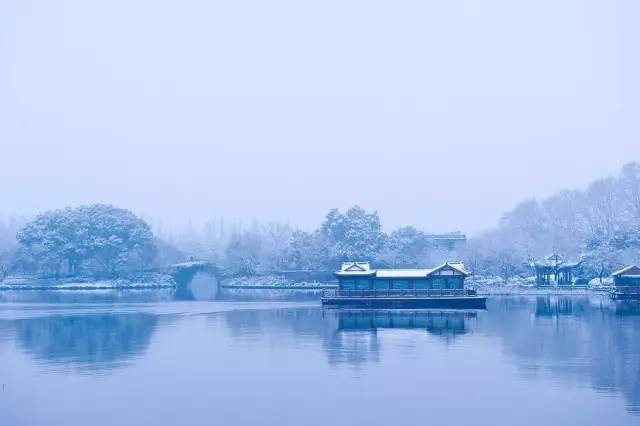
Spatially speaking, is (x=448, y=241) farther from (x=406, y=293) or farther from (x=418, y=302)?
(x=418, y=302)

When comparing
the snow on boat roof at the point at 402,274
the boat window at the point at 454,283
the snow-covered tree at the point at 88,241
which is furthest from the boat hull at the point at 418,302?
the snow-covered tree at the point at 88,241

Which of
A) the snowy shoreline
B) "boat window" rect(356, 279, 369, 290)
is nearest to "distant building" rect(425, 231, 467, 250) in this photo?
the snowy shoreline

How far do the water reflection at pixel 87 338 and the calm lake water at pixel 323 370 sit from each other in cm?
10

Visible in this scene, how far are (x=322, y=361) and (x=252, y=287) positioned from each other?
6974 cm

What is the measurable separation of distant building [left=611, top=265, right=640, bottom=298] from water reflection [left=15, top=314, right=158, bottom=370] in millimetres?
40926

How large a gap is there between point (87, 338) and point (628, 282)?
48.0m

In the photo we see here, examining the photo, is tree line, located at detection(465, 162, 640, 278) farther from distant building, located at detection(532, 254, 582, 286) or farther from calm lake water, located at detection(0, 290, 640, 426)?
calm lake water, located at detection(0, 290, 640, 426)

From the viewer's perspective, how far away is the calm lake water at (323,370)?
2267 cm

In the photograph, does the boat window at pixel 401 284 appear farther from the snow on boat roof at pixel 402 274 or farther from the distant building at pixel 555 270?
the distant building at pixel 555 270

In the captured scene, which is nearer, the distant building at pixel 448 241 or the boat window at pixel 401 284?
the boat window at pixel 401 284

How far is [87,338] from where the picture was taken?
40312mm

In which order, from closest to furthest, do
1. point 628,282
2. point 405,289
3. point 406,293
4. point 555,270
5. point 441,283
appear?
point 406,293 < point 441,283 < point 405,289 < point 628,282 < point 555,270

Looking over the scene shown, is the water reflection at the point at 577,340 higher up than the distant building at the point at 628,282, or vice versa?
the distant building at the point at 628,282

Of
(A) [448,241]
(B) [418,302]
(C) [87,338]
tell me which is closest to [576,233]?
(A) [448,241]
